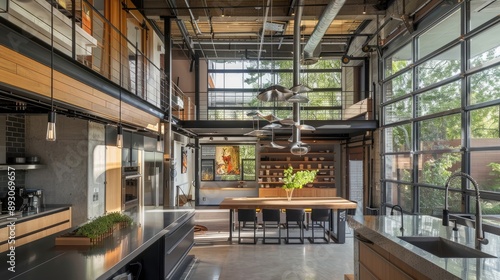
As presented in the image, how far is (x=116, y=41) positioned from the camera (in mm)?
6473

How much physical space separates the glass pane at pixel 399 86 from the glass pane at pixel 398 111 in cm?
19

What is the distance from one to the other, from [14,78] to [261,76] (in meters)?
9.91

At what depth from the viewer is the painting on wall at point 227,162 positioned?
44.2ft

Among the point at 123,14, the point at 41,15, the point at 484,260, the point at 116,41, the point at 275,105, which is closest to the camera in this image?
the point at 484,260

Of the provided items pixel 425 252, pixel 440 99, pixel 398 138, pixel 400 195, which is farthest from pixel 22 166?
pixel 398 138

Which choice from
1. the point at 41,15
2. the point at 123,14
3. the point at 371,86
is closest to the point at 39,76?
the point at 41,15

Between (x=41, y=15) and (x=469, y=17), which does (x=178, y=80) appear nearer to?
(x=41, y=15)

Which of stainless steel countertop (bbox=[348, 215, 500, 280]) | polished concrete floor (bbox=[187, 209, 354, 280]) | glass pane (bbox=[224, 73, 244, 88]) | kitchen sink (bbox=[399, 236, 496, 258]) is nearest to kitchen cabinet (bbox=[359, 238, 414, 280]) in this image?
stainless steel countertop (bbox=[348, 215, 500, 280])

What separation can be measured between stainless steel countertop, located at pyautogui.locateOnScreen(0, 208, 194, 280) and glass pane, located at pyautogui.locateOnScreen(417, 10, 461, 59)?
5.41 m

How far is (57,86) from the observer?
139 inches

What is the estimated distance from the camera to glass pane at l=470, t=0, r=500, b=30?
15.0ft

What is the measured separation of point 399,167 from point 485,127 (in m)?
2.95

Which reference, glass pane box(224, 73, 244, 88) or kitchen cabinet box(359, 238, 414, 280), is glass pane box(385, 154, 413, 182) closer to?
kitchen cabinet box(359, 238, 414, 280)

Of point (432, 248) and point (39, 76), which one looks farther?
point (39, 76)
